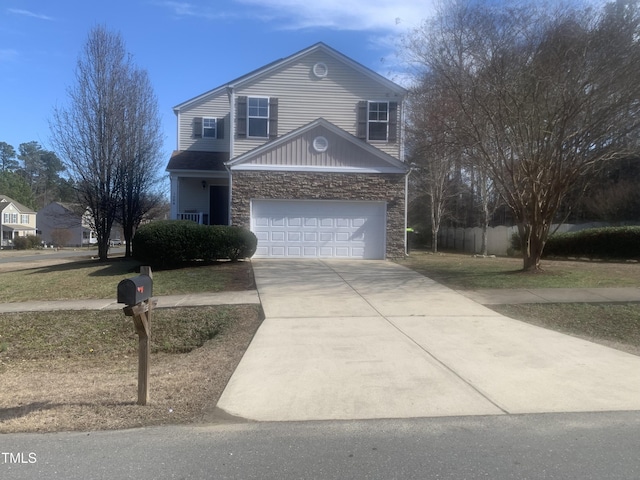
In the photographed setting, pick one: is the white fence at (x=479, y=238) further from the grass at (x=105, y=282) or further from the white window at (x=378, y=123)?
the grass at (x=105, y=282)

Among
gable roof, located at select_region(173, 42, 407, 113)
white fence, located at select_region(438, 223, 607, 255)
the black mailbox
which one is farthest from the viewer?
white fence, located at select_region(438, 223, 607, 255)

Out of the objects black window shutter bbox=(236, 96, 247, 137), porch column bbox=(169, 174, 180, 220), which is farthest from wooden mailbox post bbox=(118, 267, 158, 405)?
porch column bbox=(169, 174, 180, 220)

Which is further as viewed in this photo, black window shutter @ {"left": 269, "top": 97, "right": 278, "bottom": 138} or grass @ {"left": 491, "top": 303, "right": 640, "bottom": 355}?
black window shutter @ {"left": 269, "top": 97, "right": 278, "bottom": 138}

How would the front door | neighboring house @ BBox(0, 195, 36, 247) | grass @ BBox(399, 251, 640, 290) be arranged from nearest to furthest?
grass @ BBox(399, 251, 640, 290)
the front door
neighboring house @ BBox(0, 195, 36, 247)

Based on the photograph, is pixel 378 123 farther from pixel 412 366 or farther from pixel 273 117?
pixel 412 366

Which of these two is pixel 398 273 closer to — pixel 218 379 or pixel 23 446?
pixel 218 379

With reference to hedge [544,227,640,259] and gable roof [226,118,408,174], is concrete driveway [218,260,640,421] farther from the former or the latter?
hedge [544,227,640,259]

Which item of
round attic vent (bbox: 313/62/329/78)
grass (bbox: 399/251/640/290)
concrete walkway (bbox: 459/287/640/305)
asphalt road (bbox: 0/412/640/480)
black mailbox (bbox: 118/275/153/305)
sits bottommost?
asphalt road (bbox: 0/412/640/480)

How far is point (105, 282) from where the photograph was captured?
13.7m

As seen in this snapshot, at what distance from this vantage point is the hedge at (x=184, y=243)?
588 inches

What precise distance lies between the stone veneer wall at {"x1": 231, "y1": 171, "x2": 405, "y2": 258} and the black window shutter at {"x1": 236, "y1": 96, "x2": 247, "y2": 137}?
2.32 metres

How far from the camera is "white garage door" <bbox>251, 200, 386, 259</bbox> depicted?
58.0ft

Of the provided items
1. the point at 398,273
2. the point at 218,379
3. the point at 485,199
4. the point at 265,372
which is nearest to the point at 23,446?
the point at 218,379

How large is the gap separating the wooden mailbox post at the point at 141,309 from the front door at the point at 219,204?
57.0 feet
